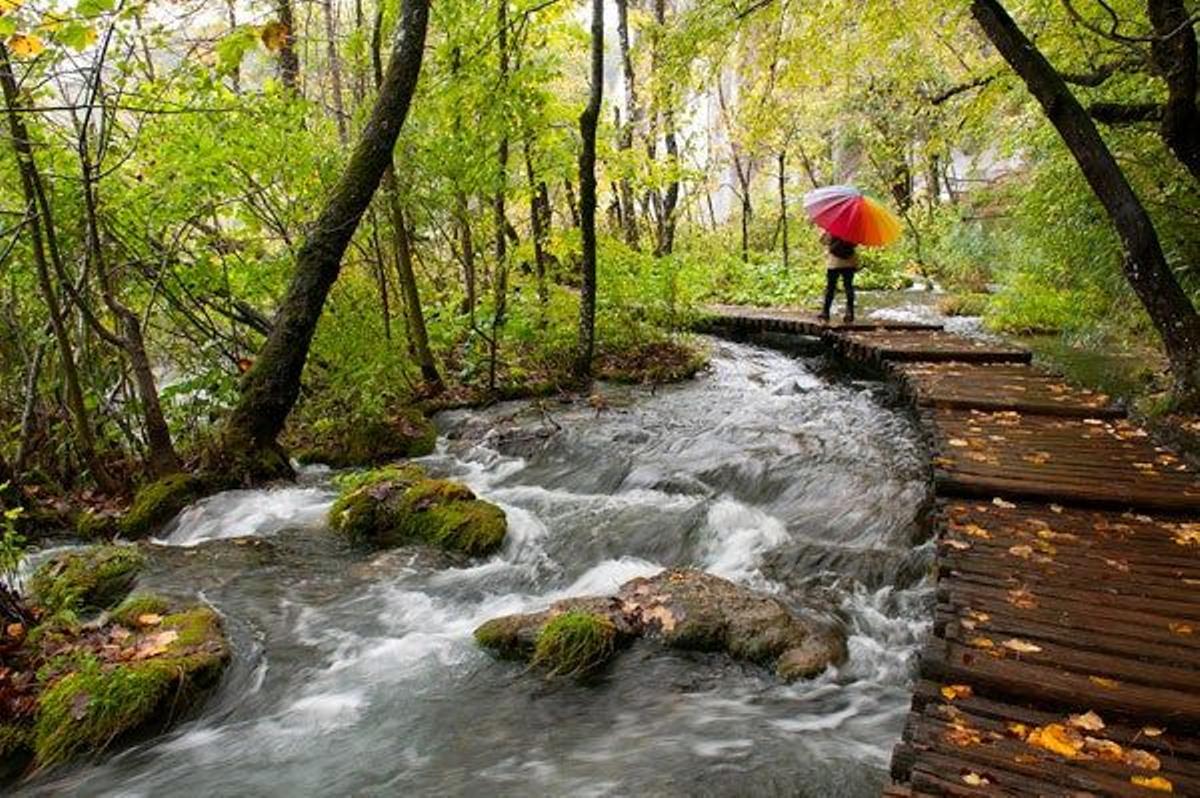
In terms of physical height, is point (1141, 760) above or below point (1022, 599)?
below

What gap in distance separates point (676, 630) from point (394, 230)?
7.06 m

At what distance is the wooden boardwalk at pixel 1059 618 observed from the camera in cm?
297

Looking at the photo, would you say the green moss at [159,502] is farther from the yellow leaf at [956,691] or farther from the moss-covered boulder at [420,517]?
the yellow leaf at [956,691]

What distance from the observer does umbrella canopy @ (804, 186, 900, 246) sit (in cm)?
1189

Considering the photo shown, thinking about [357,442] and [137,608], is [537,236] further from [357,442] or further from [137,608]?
[137,608]

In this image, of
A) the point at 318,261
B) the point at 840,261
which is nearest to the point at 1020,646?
the point at 318,261

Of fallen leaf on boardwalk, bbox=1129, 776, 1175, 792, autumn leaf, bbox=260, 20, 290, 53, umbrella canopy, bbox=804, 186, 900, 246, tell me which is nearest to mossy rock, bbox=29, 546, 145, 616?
autumn leaf, bbox=260, 20, 290, 53

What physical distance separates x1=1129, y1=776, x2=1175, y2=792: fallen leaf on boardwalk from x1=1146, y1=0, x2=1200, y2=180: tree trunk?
5.65 m

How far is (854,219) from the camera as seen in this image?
11883mm

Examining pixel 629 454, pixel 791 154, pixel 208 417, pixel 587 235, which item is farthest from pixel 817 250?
pixel 208 417

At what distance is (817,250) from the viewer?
2445 cm

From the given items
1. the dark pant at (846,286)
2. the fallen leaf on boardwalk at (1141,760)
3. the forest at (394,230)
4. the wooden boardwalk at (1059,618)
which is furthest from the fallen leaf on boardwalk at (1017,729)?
the dark pant at (846,286)

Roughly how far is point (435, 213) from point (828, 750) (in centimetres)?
835

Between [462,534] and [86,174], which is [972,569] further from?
[86,174]
